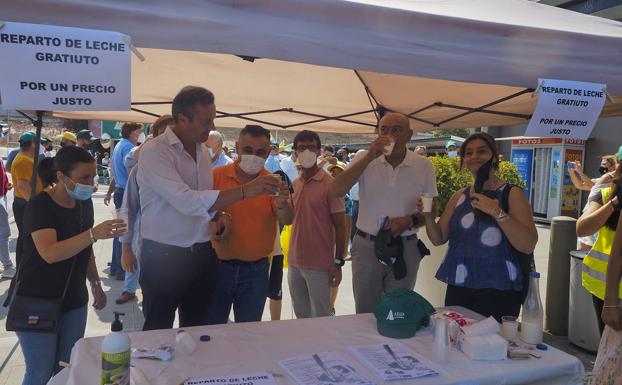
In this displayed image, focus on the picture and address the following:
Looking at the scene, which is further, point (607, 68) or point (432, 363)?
point (607, 68)

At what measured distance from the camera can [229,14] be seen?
162 centimetres

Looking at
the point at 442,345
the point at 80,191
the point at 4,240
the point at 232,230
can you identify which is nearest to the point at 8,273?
the point at 4,240

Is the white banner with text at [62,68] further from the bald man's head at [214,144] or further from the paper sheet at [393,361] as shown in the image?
the bald man's head at [214,144]

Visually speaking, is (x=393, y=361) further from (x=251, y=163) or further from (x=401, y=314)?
(x=251, y=163)

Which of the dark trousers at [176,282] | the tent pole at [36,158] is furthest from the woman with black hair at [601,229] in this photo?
the tent pole at [36,158]

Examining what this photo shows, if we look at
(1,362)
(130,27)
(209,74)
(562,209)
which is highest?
(209,74)

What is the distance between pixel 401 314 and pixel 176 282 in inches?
46.8

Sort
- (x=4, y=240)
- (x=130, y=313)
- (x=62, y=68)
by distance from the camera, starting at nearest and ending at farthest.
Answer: (x=62, y=68)
(x=130, y=313)
(x=4, y=240)

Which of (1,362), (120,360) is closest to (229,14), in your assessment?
(120,360)

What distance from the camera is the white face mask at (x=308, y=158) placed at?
10.8ft

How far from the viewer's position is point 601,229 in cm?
282

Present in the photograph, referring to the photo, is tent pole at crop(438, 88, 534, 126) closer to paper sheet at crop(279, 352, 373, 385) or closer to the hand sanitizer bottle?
paper sheet at crop(279, 352, 373, 385)

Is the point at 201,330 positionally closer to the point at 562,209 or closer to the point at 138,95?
the point at 138,95

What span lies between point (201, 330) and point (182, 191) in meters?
0.65
